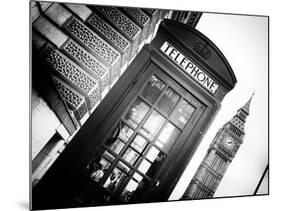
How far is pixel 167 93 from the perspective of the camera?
2182 millimetres

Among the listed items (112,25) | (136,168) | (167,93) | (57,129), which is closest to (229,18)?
(167,93)

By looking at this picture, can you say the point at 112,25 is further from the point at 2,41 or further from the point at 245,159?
the point at 245,159

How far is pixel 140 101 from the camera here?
2078 millimetres

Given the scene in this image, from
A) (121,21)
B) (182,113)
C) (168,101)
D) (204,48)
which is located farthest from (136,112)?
(204,48)

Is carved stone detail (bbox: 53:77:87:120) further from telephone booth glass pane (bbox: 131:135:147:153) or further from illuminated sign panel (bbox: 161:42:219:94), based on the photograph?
illuminated sign panel (bbox: 161:42:219:94)

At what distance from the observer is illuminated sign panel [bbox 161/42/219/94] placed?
230 cm

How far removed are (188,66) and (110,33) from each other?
0.91m

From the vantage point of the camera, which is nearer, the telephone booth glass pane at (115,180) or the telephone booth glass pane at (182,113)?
the telephone booth glass pane at (115,180)

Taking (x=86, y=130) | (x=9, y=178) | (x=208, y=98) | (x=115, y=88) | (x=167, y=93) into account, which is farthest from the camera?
(x=208, y=98)

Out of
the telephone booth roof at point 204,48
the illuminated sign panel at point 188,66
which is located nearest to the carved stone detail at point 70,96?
the illuminated sign panel at point 188,66

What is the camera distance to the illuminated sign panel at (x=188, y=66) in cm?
230

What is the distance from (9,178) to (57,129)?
0.52 metres

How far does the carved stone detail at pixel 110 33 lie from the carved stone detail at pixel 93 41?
0.05 meters

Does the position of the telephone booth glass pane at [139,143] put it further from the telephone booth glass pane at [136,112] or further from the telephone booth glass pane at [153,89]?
the telephone booth glass pane at [153,89]
